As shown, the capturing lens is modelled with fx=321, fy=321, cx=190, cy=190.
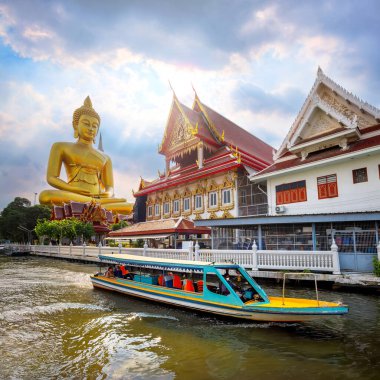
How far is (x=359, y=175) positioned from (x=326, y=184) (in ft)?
6.34

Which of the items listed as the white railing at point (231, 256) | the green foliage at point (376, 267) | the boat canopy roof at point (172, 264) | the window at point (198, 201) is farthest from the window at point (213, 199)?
the green foliage at point (376, 267)

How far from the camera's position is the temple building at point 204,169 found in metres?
25.9

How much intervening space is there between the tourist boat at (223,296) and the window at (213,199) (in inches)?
558

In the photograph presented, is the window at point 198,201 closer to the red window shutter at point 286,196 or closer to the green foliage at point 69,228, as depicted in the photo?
the red window shutter at point 286,196

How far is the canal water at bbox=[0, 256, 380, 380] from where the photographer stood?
21.3 ft

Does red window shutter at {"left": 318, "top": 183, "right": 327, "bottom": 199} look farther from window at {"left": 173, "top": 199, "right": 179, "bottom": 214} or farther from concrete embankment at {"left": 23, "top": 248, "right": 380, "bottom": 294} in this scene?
window at {"left": 173, "top": 199, "right": 179, "bottom": 214}

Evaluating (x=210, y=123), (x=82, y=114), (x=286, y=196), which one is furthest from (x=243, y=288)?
(x=82, y=114)

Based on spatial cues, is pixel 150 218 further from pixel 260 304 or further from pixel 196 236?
pixel 260 304

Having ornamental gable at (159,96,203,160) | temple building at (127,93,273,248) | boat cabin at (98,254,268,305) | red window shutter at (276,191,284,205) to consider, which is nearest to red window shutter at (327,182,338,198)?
red window shutter at (276,191,284,205)

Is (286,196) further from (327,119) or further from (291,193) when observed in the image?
(327,119)

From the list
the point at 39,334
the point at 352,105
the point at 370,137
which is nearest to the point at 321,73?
the point at 352,105

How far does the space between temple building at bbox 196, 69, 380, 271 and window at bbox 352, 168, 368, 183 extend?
0.05 m

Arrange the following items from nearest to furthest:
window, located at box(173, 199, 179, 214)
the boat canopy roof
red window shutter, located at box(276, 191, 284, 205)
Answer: the boat canopy roof → red window shutter, located at box(276, 191, 284, 205) → window, located at box(173, 199, 179, 214)

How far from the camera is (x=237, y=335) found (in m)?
8.76
